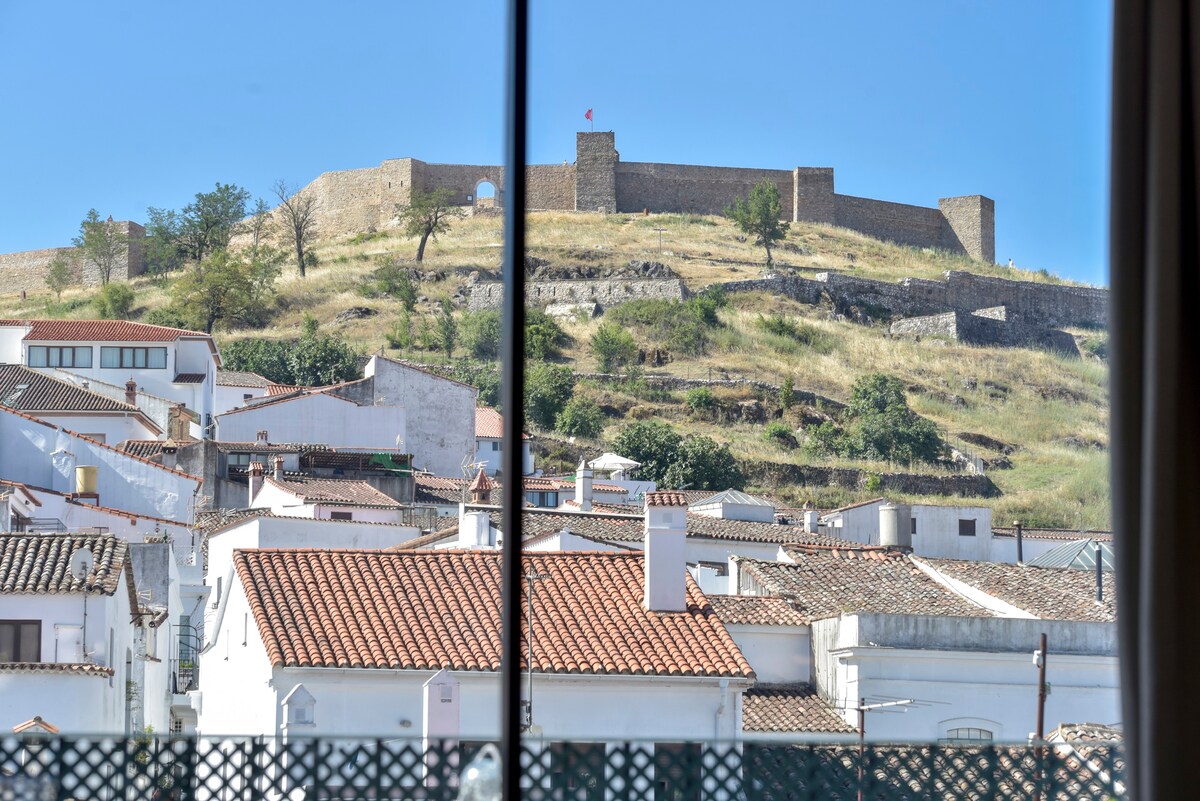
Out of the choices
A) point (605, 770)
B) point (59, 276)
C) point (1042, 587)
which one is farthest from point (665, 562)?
point (59, 276)

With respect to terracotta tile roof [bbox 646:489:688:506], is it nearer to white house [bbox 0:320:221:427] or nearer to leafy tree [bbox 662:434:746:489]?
white house [bbox 0:320:221:427]

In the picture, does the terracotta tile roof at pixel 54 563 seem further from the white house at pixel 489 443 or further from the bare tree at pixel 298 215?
the bare tree at pixel 298 215

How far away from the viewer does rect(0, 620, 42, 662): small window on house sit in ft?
27.2

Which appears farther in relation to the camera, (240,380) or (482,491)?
(240,380)

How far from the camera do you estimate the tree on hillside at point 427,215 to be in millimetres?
41594

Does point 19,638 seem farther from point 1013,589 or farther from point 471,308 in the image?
point 471,308

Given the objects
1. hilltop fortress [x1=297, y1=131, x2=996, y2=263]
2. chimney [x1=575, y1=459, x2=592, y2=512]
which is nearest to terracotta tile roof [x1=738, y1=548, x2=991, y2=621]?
chimney [x1=575, y1=459, x2=592, y2=512]

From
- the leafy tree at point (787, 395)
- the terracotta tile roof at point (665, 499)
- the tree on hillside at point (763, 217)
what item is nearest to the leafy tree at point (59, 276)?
the tree on hillside at point (763, 217)

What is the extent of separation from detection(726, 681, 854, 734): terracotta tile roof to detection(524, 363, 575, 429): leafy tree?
1899 centimetres

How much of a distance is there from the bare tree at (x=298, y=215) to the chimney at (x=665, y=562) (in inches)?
1358

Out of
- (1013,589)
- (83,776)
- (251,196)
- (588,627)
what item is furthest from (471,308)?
(83,776)

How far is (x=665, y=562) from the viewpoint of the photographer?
7223 mm

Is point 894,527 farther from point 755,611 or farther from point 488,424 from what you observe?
point 488,424

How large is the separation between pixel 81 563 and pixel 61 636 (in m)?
0.42
